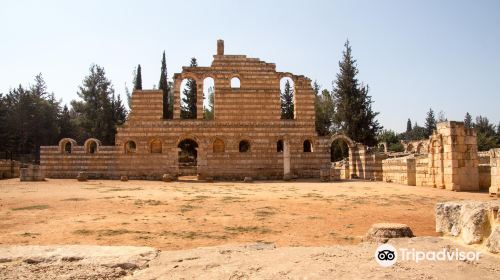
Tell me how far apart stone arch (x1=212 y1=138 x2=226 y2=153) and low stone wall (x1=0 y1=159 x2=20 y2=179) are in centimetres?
1494

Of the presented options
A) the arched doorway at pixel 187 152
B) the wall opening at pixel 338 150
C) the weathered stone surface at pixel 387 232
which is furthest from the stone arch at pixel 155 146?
the weathered stone surface at pixel 387 232

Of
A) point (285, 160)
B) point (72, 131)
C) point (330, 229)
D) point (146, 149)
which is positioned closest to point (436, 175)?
point (285, 160)

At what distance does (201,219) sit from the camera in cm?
954

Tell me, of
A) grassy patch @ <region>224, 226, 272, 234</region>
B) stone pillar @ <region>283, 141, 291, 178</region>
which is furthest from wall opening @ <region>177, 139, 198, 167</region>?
grassy patch @ <region>224, 226, 272, 234</region>

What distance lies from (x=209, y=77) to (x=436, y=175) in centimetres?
1620

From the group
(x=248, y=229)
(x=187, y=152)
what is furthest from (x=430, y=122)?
(x=248, y=229)

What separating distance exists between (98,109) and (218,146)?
25.2 m

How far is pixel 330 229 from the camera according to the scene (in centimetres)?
823

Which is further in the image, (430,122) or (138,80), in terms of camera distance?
(430,122)

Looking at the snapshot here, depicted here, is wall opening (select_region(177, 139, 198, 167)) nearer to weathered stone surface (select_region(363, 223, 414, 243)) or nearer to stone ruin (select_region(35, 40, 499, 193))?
stone ruin (select_region(35, 40, 499, 193))

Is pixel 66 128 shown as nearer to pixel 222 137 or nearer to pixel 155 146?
pixel 155 146

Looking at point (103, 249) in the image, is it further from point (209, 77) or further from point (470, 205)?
point (209, 77)

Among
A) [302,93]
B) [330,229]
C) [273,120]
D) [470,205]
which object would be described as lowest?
[330,229]

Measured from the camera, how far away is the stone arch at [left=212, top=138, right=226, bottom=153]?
2707cm
